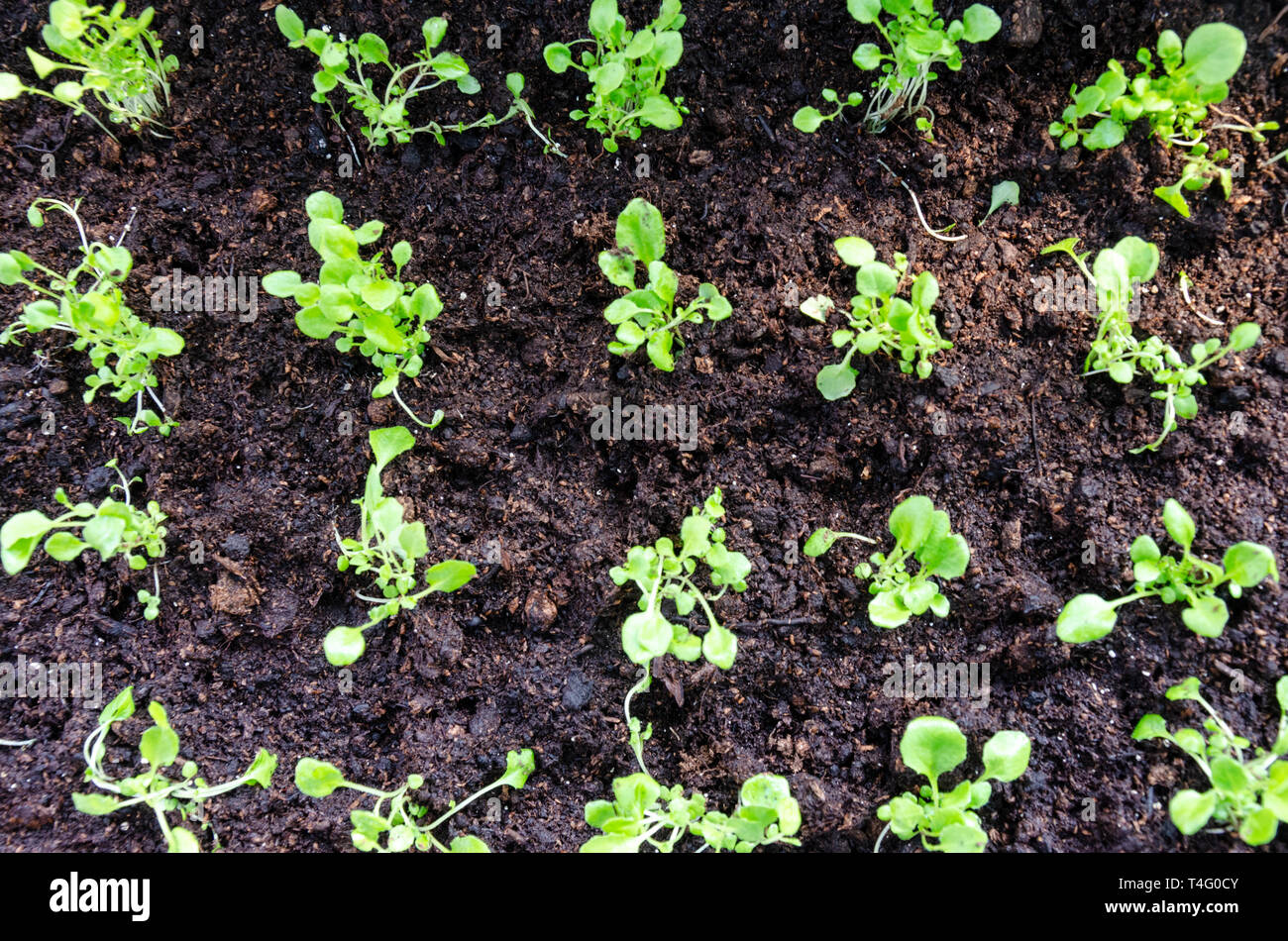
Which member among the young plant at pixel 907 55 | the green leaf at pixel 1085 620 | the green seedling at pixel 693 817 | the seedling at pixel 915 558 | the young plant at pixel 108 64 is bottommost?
the green seedling at pixel 693 817

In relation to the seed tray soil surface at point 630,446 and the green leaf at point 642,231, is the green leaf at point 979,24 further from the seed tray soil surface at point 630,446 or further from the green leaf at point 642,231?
the green leaf at point 642,231

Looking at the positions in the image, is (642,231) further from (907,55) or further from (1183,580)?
(1183,580)

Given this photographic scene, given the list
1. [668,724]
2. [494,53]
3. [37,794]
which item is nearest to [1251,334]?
[668,724]

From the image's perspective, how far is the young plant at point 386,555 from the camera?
1.66 m

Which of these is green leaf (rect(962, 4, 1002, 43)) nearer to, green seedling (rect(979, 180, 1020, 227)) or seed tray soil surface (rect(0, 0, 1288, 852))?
seed tray soil surface (rect(0, 0, 1288, 852))

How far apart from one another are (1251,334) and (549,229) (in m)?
1.59

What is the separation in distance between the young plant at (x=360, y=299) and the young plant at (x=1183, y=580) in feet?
4.87

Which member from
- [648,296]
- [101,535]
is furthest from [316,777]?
[648,296]

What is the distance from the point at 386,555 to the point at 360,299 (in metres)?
0.56

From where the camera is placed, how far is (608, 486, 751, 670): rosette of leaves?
1598mm

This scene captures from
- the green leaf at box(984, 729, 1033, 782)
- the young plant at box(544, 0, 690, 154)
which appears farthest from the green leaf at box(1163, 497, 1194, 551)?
the young plant at box(544, 0, 690, 154)

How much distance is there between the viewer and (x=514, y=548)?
1.86m

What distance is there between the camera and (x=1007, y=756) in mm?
1647

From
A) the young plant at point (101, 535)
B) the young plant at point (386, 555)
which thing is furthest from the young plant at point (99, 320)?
the young plant at point (386, 555)
